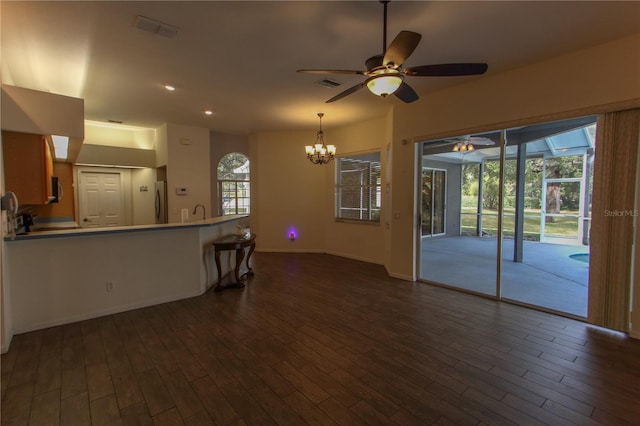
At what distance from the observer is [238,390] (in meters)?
2.10

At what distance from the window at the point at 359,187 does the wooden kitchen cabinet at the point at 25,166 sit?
5040 millimetres

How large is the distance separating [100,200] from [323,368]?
6.93 metres

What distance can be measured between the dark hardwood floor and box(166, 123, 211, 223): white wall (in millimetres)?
3310

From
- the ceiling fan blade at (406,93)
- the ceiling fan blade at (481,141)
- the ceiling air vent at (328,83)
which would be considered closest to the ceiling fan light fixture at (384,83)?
the ceiling fan blade at (406,93)

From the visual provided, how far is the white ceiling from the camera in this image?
2.39 metres

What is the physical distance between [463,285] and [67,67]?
603 centimetres

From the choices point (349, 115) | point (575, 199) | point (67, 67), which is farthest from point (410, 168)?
point (67, 67)

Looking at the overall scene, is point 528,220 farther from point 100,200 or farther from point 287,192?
point 100,200

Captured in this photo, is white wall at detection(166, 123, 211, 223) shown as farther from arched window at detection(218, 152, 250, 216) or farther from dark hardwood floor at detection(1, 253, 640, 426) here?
dark hardwood floor at detection(1, 253, 640, 426)

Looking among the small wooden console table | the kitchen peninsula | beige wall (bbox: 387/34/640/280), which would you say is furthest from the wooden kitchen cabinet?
beige wall (bbox: 387/34/640/280)

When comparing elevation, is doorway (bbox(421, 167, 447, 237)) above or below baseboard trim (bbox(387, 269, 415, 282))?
above

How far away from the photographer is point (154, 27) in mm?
2623

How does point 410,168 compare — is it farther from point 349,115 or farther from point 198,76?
point 198,76

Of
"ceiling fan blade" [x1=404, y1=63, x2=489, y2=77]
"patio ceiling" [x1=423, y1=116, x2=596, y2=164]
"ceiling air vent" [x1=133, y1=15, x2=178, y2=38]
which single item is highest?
"ceiling air vent" [x1=133, y1=15, x2=178, y2=38]
